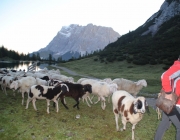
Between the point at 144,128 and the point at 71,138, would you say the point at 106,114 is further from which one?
the point at 71,138

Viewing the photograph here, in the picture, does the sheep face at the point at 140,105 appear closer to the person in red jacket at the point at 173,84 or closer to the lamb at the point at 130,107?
the lamb at the point at 130,107

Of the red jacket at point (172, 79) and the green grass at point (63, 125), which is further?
the green grass at point (63, 125)

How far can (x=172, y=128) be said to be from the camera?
28.1 feet

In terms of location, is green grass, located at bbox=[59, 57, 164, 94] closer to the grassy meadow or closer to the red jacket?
the grassy meadow

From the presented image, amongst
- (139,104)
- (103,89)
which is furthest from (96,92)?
(139,104)

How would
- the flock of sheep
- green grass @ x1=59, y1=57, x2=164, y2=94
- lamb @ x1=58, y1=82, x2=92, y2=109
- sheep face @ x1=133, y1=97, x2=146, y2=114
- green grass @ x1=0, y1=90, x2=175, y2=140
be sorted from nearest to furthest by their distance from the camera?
1. sheep face @ x1=133, y1=97, x2=146, y2=114
2. the flock of sheep
3. green grass @ x1=0, y1=90, x2=175, y2=140
4. lamb @ x1=58, y1=82, x2=92, y2=109
5. green grass @ x1=59, y1=57, x2=164, y2=94

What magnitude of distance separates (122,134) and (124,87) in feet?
23.3

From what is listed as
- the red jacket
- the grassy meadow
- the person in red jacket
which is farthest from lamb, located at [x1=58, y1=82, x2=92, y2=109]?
the red jacket

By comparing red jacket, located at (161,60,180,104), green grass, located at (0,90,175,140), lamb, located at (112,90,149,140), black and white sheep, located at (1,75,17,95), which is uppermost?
red jacket, located at (161,60,180,104)

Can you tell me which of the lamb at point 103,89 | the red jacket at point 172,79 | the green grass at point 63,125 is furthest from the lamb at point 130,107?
the lamb at point 103,89

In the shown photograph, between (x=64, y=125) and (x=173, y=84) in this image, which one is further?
(x=64, y=125)

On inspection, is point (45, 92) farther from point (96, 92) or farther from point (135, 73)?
point (135, 73)

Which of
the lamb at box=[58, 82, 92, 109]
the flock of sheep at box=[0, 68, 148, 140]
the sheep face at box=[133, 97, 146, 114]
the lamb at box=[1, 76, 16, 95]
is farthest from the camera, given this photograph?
the lamb at box=[1, 76, 16, 95]

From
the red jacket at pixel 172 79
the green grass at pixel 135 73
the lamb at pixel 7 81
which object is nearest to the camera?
the red jacket at pixel 172 79
